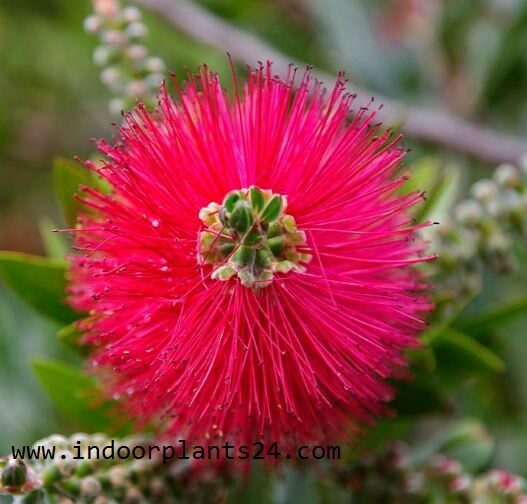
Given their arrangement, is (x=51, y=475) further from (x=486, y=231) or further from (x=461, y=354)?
(x=486, y=231)

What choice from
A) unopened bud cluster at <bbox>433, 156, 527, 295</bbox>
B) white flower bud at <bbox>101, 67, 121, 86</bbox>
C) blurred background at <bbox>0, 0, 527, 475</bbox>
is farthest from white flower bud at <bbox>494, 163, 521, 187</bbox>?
white flower bud at <bbox>101, 67, 121, 86</bbox>

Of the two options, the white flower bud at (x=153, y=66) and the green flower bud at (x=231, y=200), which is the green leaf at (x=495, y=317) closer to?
the green flower bud at (x=231, y=200)

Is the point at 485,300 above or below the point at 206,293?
above

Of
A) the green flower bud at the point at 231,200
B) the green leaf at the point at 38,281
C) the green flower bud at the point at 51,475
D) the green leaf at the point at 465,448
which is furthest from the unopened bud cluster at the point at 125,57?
the green leaf at the point at 465,448

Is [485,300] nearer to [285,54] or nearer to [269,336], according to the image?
[269,336]

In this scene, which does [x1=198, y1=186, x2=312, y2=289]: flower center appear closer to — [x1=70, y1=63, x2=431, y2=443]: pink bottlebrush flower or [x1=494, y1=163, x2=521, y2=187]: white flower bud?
[x1=70, y1=63, x2=431, y2=443]: pink bottlebrush flower

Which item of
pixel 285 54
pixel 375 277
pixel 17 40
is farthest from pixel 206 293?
pixel 17 40
